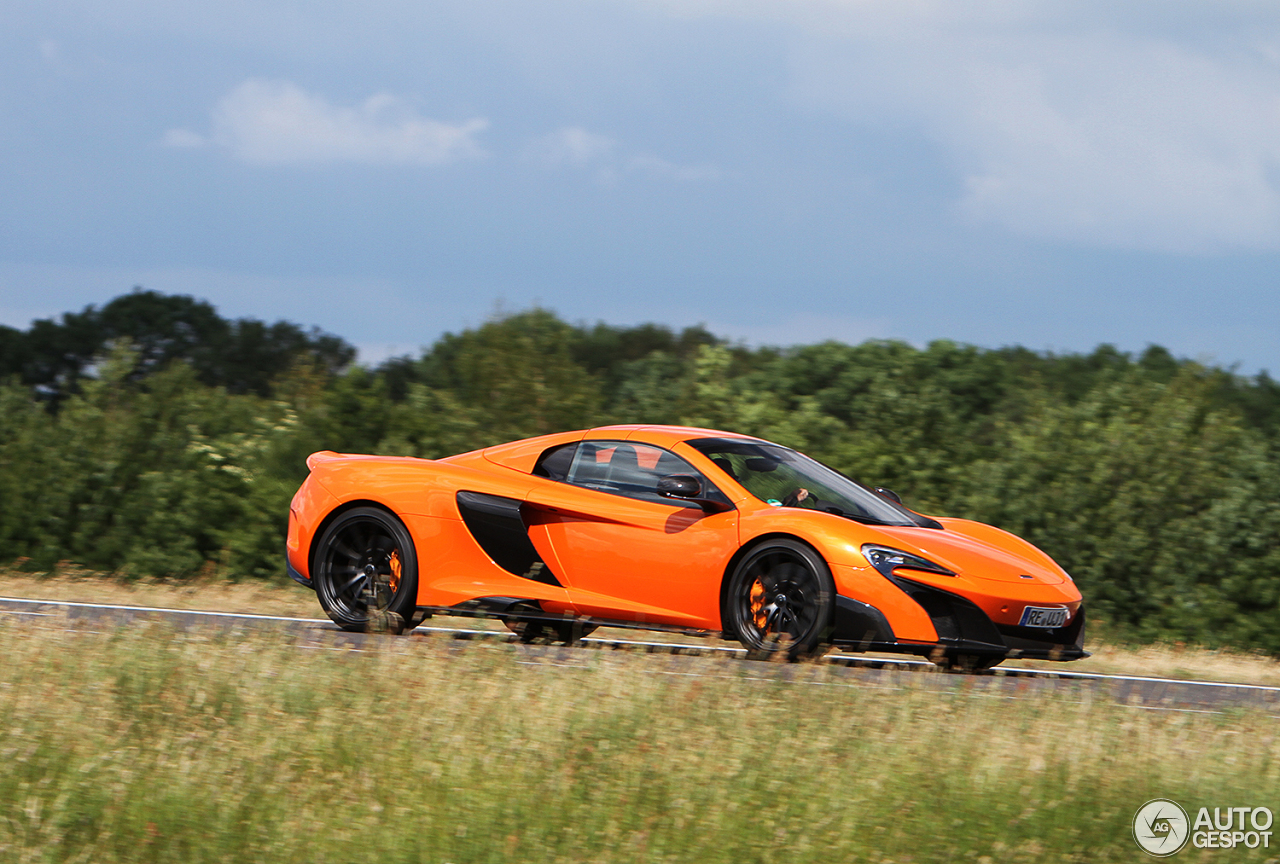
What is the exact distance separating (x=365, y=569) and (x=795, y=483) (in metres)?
2.82

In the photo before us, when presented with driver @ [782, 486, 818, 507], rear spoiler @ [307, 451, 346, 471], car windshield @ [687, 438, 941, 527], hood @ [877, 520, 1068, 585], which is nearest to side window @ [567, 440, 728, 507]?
car windshield @ [687, 438, 941, 527]

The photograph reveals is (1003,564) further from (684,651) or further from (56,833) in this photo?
(56,833)

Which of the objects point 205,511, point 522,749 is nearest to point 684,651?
point 522,749

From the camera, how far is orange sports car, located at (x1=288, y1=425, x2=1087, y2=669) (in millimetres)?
7707

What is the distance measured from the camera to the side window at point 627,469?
8539 mm

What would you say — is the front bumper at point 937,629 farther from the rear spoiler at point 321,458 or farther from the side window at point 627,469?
the rear spoiler at point 321,458

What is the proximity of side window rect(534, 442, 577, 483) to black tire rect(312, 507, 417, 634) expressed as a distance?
942 mm

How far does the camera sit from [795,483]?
28.7 feet

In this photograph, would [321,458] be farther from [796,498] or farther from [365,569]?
[796,498]

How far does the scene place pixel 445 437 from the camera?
1650 cm

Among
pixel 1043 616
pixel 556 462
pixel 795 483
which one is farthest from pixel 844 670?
pixel 556 462

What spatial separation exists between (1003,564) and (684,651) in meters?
2.21

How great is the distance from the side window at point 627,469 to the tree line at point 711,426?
7314mm

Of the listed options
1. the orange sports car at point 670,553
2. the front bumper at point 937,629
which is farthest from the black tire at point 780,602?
the front bumper at point 937,629
